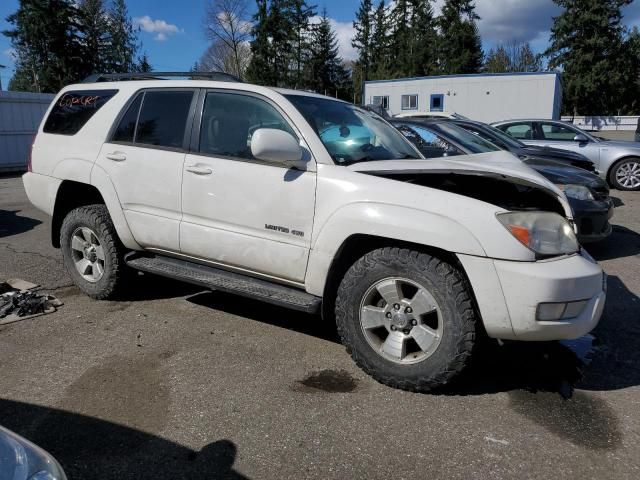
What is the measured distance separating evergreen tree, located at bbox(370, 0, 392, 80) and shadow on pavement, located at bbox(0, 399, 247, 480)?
60.2m

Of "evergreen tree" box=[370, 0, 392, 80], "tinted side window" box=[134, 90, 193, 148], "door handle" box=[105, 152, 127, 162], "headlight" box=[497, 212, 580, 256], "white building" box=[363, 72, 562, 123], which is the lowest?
"headlight" box=[497, 212, 580, 256]

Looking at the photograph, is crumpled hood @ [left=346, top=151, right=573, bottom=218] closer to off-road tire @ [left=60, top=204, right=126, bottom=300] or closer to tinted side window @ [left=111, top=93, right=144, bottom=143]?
tinted side window @ [left=111, top=93, right=144, bottom=143]

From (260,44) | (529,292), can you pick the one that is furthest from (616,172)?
(260,44)

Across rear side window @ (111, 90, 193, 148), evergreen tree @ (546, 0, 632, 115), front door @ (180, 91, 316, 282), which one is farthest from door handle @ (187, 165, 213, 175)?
evergreen tree @ (546, 0, 632, 115)

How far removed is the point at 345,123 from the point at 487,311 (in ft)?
6.04

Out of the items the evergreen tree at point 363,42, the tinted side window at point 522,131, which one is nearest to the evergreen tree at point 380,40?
the evergreen tree at point 363,42

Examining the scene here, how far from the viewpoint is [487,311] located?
2.93 metres

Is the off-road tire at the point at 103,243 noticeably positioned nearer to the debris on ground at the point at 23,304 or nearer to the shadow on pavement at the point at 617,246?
the debris on ground at the point at 23,304

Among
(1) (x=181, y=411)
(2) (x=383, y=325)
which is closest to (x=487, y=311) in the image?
(2) (x=383, y=325)

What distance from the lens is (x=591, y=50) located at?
51.4m

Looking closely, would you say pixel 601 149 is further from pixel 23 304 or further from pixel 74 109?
pixel 23 304

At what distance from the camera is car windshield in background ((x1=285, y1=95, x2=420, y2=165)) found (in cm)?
A: 367

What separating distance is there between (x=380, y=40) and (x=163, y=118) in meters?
61.7

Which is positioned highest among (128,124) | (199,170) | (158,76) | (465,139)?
(158,76)
